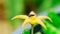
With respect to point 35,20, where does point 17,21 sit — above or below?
above

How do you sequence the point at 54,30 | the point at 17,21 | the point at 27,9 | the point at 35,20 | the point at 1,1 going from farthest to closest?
1. the point at 1,1
2. the point at 27,9
3. the point at 17,21
4. the point at 54,30
5. the point at 35,20

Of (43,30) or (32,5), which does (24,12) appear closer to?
(32,5)

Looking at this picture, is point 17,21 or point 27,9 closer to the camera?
point 17,21

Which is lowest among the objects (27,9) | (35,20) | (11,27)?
(35,20)

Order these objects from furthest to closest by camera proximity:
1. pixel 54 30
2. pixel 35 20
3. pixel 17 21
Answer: pixel 17 21
pixel 54 30
pixel 35 20

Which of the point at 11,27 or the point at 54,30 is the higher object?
the point at 11,27

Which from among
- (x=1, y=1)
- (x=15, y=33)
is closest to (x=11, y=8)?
(x=1, y=1)

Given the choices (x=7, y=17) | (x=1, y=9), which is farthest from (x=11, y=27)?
(x=1, y=9)

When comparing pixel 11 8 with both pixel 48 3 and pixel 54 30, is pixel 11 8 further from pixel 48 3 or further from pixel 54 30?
pixel 54 30

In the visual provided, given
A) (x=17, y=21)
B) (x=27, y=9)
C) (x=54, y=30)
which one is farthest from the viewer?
(x=27, y=9)
